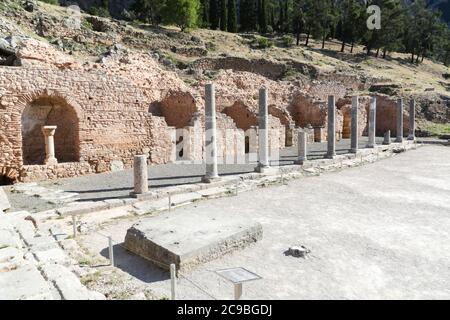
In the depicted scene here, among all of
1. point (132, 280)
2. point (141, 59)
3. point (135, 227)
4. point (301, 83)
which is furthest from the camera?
point (301, 83)

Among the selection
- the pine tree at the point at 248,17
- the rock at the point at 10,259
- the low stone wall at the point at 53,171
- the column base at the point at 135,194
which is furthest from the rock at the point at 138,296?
the pine tree at the point at 248,17

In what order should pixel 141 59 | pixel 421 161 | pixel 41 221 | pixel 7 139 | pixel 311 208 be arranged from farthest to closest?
pixel 141 59 → pixel 421 161 → pixel 7 139 → pixel 311 208 → pixel 41 221

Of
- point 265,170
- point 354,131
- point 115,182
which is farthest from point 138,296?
point 354,131

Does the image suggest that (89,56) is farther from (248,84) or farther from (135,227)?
(135,227)

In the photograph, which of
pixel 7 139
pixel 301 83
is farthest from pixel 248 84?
pixel 7 139

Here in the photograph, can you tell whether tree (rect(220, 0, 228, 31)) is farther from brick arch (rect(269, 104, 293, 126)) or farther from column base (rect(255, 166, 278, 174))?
column base (rect(255, 166, 278, 174))

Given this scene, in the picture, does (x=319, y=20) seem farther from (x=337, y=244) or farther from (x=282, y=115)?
(x=337, y=244)

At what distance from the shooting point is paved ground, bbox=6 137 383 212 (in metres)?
12.4

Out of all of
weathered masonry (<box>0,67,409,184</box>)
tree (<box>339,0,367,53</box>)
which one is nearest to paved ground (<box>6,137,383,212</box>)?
weathered masonry (<box>0,67,409,184</box>)

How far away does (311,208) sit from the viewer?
12320 millimetres

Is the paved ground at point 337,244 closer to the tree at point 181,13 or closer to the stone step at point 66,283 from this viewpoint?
the stone step at point 66,283

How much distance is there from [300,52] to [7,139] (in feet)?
147

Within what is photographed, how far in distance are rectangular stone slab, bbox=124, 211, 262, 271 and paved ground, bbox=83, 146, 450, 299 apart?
9.0 inches
